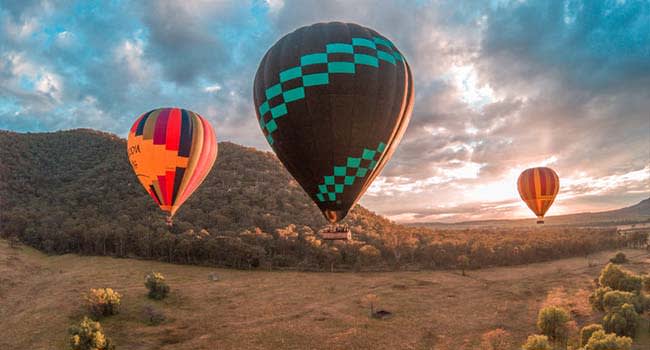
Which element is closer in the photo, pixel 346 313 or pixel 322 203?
pixel 322 203

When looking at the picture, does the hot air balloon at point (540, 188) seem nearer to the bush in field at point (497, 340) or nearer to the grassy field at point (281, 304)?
the grassy field at point (281, 304)

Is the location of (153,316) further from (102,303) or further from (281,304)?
(281,304)

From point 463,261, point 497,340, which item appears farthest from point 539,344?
point 463,261

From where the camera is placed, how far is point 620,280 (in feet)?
149

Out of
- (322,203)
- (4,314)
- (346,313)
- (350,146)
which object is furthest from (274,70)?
(4,314)

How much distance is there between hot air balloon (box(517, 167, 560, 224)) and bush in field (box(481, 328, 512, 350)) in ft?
74.0

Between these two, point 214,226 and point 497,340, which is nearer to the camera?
point 497,340

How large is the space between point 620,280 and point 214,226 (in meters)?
81.6

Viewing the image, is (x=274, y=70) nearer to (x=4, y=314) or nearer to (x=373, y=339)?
(x=373, y=339)

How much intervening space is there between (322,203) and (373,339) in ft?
63.9

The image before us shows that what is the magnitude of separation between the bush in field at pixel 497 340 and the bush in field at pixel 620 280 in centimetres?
2129

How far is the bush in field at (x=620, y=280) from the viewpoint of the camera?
4428cm

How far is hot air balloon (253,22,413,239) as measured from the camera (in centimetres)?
2019

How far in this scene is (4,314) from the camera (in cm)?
4178
